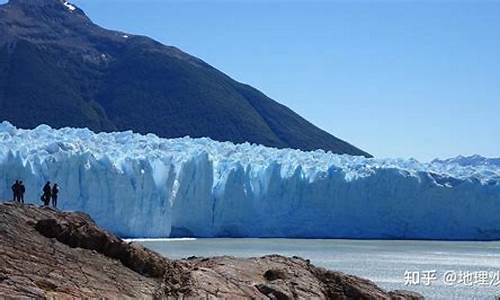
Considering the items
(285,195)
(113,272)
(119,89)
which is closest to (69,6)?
(119,89)

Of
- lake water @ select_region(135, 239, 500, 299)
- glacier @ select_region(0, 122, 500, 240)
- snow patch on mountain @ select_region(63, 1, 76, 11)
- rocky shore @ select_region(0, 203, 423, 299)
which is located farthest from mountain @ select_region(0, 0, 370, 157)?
rocky shore @ select_region(0, 203, 423, 299)

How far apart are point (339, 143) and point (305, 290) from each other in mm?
78343

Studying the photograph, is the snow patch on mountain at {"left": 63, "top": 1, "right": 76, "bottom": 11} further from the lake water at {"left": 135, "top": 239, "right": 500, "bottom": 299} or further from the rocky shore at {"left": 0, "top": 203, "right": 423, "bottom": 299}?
the rocky shore at {"left": 0, "top": 203, "right": 423, "bottom": 299}

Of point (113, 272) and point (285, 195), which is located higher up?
point (285, 195)

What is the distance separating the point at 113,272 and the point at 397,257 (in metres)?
20.0

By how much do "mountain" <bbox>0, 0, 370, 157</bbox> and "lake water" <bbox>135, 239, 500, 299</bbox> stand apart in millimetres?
40853

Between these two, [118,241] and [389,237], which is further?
[389,237]

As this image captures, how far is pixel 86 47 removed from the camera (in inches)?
3423

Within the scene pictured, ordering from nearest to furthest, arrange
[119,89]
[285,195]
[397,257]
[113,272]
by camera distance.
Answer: [113,272]
[397,257]
[285,195]
[119,89]

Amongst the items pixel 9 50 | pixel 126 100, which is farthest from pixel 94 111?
pixel 9 50

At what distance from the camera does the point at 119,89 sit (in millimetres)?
79562

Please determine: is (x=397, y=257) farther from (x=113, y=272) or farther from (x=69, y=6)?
(x=69, y=6)

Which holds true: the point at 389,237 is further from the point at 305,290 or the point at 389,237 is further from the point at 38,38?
the point at 38,38

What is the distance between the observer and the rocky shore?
5673mm
